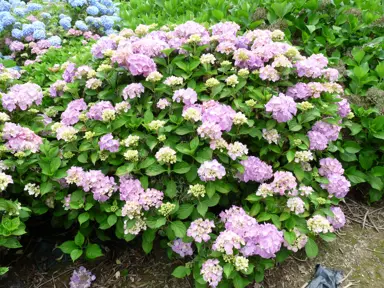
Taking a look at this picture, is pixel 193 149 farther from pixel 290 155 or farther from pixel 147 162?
pixel 290 155

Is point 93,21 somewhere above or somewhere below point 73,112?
below

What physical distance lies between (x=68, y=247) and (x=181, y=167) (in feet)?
2.65

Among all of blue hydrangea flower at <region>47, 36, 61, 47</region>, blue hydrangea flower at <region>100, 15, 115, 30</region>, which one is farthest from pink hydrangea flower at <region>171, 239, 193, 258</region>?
blue hydrangea flower at <region>100, 15, 115, 30</region>

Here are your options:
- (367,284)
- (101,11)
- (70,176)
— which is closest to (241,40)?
(70,176)

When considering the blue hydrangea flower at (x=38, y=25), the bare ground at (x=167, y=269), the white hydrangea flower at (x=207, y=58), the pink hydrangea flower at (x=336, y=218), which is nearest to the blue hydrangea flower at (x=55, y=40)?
the blue hydrangea flower at (x=38, y=25)

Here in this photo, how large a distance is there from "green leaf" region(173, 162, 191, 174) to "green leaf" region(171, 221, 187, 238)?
0.88 ft

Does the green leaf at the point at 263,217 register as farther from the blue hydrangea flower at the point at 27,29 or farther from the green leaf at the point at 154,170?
the blue hydrangea flower at the point at 27,29

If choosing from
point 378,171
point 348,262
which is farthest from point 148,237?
point 378,171

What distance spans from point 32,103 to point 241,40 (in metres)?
1.45

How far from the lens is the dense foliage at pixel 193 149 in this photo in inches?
80.1

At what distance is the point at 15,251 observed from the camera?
8.11 ft

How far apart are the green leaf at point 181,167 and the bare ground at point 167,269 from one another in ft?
2.27

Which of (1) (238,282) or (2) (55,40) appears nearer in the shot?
(1) (238,282)

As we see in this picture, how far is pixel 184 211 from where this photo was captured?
208cm
